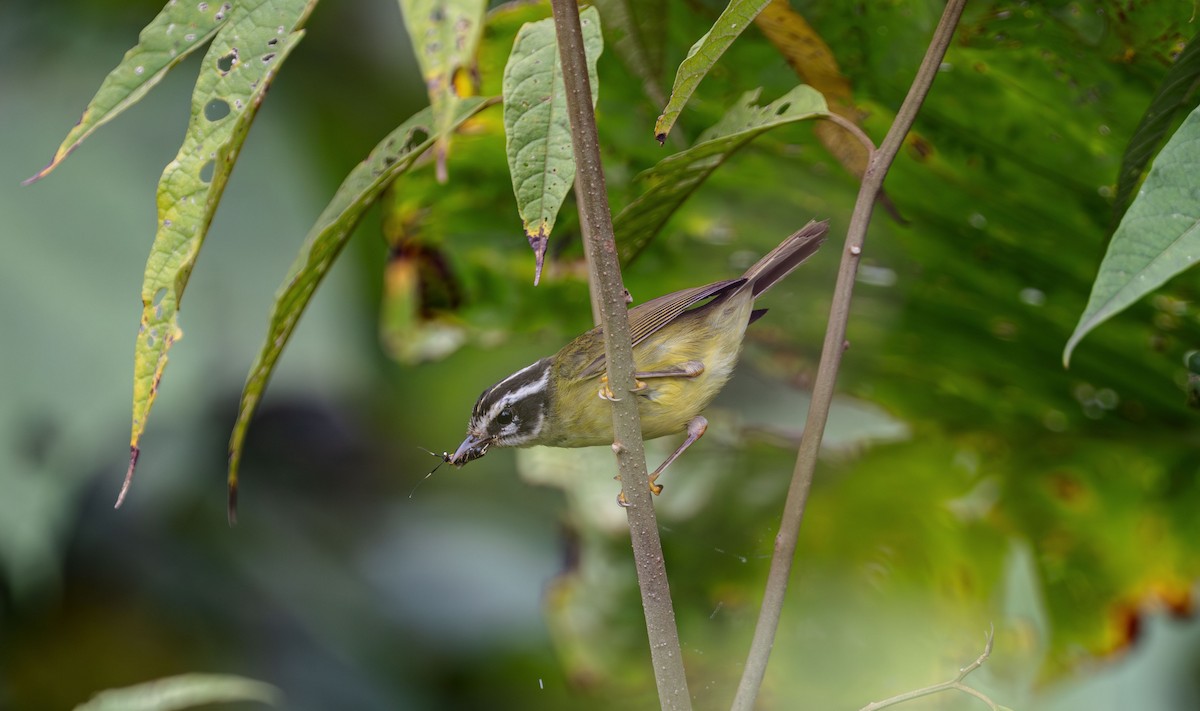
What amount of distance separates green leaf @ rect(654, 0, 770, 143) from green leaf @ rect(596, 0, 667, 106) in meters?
0.27

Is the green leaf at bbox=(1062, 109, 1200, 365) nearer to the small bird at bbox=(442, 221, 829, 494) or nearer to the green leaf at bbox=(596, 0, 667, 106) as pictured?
the small bird at bbox=(442, 221, 829, 494)

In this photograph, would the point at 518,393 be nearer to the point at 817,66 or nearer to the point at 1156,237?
the point at 817,66

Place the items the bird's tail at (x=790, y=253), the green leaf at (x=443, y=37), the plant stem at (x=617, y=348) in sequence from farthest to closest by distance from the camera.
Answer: the bird's tail at (x=790, y=253), the plant stem at (x=617, y=348), the green leaf at (x=443, y=37)

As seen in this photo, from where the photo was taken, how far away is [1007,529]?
5.14ft

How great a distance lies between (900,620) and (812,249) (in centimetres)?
87

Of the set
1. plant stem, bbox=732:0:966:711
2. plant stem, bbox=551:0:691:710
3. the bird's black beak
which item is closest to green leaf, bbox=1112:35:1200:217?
plant stem, bbox=732:0:966:711

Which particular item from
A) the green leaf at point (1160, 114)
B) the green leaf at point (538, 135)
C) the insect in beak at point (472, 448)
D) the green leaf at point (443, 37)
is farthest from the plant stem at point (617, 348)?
the green leaf at point (1160, 114)

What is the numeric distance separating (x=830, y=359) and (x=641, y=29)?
349 mm

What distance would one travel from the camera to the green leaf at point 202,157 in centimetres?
57

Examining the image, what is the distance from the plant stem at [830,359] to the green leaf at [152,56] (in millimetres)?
399

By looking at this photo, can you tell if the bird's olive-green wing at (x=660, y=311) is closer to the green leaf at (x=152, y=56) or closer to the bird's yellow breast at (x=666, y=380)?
the bird's yellow breast at (x=666, y=380)

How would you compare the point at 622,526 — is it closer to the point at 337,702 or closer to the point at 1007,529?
the point at 1007,529

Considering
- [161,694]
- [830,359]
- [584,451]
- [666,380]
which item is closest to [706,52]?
[830,359]

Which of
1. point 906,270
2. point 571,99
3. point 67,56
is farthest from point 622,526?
point 67,56
